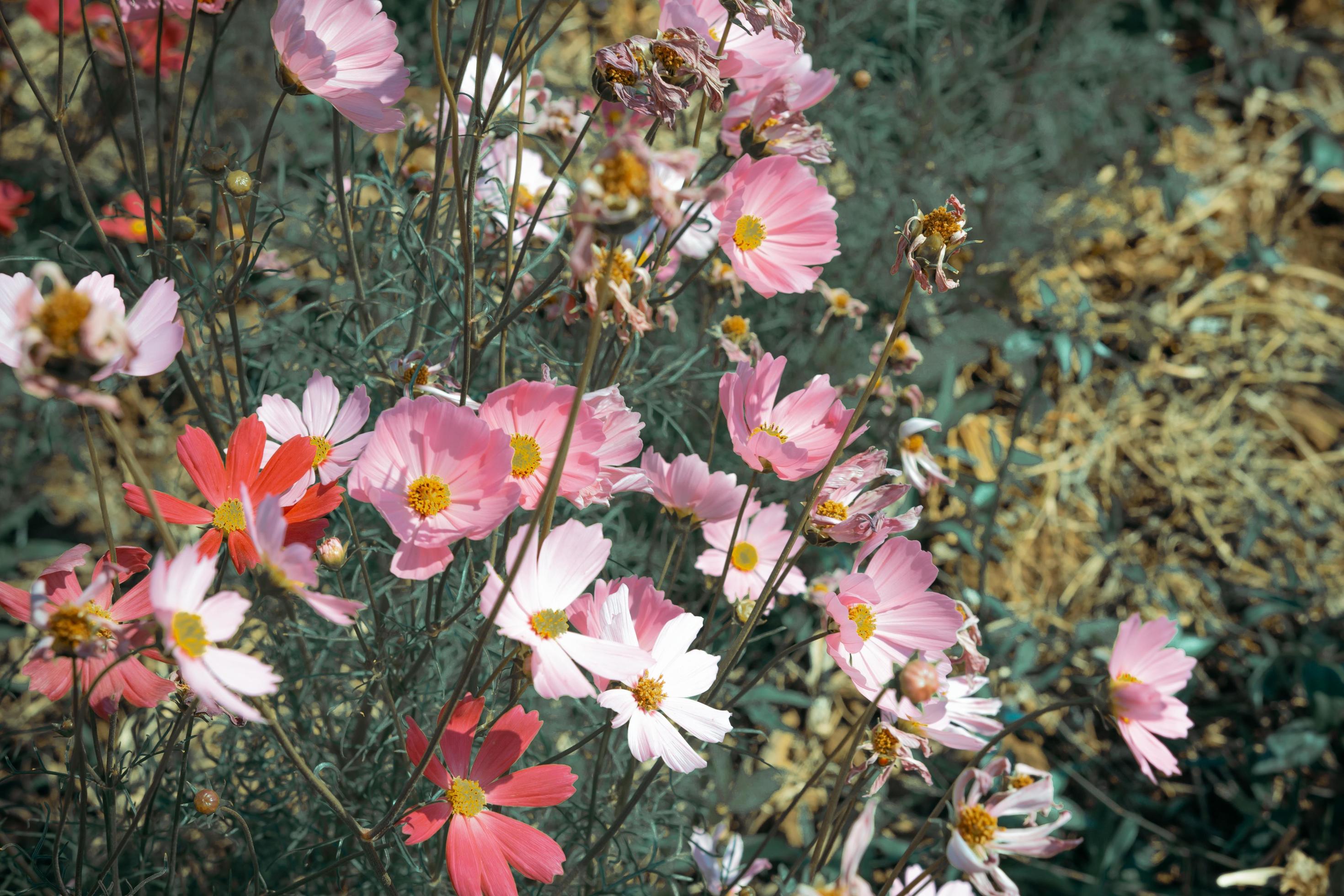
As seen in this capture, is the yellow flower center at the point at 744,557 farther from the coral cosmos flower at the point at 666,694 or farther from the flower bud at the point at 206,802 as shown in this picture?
the flower bud at the point at 206,802

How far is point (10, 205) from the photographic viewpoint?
3.62 ft

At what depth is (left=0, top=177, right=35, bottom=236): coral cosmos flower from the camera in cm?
111

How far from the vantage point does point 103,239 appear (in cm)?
53

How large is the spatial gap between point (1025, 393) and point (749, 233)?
710 millimetres

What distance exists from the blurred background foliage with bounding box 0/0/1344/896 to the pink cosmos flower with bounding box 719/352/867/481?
157mm

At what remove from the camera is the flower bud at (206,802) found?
0.52m

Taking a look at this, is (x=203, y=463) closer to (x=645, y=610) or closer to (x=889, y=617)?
(x=645, y=610)

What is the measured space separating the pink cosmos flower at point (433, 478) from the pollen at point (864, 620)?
0.81 ft

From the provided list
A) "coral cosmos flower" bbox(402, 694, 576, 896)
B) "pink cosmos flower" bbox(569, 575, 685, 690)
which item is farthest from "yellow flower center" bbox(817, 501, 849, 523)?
"coral cosmos flower" bbox(402, 694, 576, 896)

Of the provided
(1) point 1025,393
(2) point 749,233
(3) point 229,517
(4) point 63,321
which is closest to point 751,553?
(2) point 749,233

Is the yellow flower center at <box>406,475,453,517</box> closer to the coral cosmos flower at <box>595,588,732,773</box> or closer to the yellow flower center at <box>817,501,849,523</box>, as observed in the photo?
the coral cosmos flower at <box>595,588,732,773</box>

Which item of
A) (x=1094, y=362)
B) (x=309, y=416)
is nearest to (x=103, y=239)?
(x=309, y=416)

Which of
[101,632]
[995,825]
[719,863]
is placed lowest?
[719,863]

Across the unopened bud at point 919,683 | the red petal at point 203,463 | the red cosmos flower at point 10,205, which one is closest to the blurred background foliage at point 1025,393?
the red cosmos flower at point 10,205
